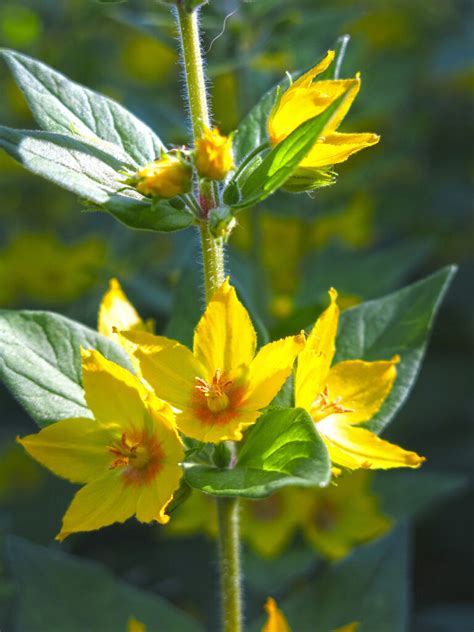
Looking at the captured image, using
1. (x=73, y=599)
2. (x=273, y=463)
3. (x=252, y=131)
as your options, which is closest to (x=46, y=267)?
(x=73, y=599)

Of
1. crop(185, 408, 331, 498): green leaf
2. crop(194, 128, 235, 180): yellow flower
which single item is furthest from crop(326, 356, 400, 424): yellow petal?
crop(194, 128, 235, 180): yellow flower

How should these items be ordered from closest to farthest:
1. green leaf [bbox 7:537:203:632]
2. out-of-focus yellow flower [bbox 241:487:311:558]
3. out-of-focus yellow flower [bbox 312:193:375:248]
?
1. green leaf [bbox 7:537:203:632]
2. out-of-focus yellow flower [bbox 241:487:311:558]
3. out-of-focus yellow flower [bbox 312:193:375:248]

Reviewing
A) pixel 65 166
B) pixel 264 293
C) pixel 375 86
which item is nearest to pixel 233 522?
pixel 65 166

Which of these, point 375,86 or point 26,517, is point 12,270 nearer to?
point 26,517

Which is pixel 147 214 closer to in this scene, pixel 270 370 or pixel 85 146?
pixel 85 146

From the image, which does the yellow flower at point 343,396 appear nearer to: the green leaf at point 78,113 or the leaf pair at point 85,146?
the leaf pair at point 85,146

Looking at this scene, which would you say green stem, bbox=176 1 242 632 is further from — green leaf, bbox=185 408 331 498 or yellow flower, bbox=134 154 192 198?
green leaf, bbox=185 408 331 498
